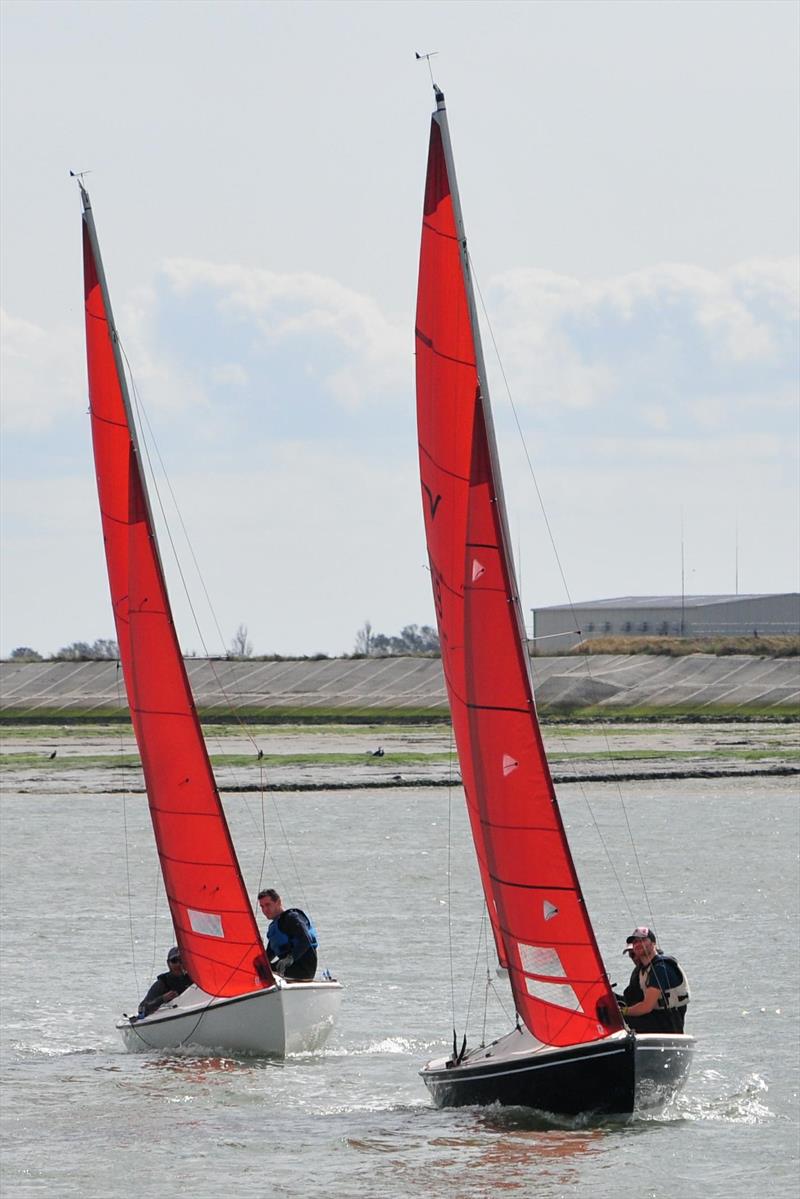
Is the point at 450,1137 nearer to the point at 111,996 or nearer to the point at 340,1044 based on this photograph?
the point at 340,1044

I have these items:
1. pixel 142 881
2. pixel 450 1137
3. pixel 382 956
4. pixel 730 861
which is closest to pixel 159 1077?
pixel 450 1137

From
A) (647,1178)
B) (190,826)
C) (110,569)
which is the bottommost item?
(647,1178)

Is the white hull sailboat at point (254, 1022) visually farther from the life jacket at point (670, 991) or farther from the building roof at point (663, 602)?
the building roof at point (663, 602)

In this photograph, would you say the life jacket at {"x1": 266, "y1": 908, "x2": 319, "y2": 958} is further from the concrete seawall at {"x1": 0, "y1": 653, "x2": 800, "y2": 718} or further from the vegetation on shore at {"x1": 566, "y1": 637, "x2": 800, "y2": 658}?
the vegetation on shore at {"x1": 566, "y1": 637, "x2": 800, "y2": 658}

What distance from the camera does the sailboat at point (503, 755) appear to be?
21.0 m

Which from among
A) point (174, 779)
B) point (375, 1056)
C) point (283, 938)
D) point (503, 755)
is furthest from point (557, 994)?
point (174, 779)

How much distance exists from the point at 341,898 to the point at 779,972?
1334 cm

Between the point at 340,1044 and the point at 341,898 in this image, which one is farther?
the point at 341,898

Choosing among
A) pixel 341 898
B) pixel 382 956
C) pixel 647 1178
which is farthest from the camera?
pixel 341 898

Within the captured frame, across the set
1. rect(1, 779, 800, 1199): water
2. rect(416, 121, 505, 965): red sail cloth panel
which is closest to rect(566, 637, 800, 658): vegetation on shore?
rect(1, 779, 800, 1199): water

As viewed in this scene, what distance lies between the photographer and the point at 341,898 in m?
44.0

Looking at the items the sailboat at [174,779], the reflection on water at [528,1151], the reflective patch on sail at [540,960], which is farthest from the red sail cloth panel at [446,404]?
the sailboat at [174,779]

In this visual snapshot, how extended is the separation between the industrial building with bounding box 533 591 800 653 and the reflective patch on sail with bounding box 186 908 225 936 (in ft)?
359

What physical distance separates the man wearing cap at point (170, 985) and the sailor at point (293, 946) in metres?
1.38
